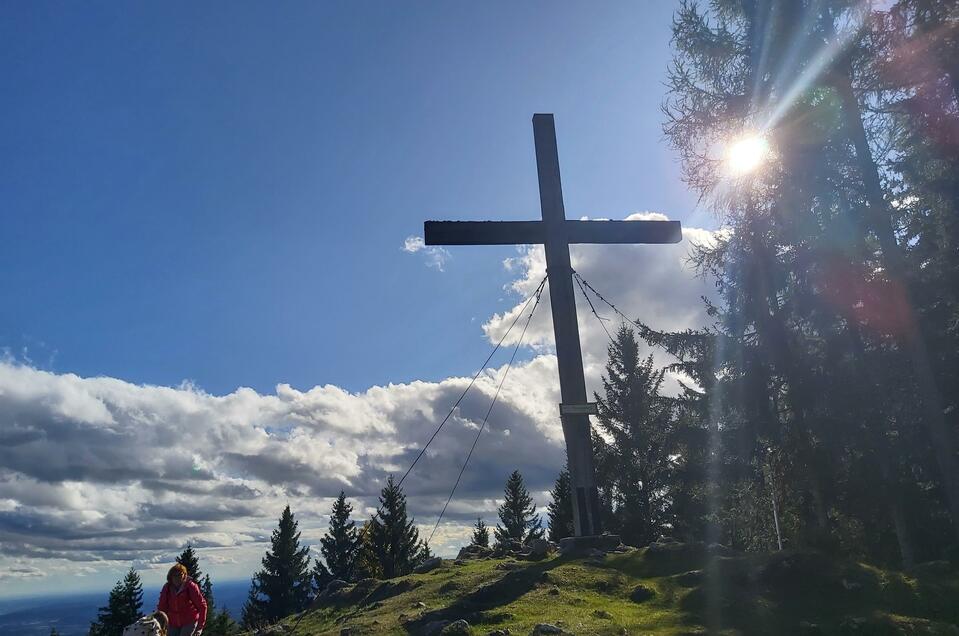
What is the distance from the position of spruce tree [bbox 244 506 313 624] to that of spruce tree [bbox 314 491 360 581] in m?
2.80

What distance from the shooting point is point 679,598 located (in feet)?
37.3

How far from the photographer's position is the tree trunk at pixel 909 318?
451 inches

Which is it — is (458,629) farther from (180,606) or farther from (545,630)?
(180,606)

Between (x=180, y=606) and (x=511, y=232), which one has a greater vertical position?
(x=511, y=232)

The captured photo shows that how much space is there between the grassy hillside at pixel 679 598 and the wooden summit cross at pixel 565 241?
178cm

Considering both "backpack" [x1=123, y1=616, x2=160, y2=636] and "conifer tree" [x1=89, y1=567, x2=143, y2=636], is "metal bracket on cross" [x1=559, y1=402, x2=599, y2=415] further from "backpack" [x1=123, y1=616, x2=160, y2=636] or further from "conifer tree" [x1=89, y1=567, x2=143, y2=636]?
"conifer tree" [x1=89, y1=567, x2=143, y2=636]

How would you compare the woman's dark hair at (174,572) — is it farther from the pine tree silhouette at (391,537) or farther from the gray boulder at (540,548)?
the pine tree silhouette at (391,537)

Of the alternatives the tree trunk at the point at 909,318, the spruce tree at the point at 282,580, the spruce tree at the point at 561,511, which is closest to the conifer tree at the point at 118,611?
the spruce tree at the point at 282,580

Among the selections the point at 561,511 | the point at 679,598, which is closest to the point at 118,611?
the point at 561,511

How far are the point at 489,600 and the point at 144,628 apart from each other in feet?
20.1

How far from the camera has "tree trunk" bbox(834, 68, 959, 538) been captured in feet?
37.6

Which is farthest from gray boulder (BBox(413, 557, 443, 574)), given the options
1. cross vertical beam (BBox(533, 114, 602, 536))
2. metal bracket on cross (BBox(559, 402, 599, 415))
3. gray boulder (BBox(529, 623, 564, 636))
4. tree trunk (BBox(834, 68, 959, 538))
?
tree trunk (BBox(834, 68, 959, 538))

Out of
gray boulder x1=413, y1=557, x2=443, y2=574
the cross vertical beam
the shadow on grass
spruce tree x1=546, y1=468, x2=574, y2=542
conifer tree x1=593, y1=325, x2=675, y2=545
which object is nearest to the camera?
the shadow on grass

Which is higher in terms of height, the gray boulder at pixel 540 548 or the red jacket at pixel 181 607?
→ the gray boulder at pixel 540 548
